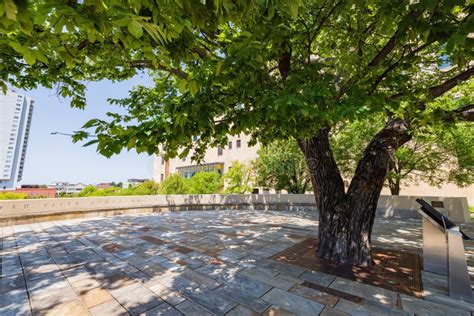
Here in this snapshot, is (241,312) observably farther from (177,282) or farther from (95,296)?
(95,296)

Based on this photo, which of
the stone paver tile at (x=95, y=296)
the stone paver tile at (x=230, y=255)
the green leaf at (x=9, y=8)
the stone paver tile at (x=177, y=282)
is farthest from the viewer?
the stone paver tile at (x=230, y=255)

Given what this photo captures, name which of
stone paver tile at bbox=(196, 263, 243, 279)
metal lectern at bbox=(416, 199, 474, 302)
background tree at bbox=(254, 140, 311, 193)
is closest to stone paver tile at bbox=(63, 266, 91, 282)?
stone paver tile at bbox=(196, 263, 243, 279)

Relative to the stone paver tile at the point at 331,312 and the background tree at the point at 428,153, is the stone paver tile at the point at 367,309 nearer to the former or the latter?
the stone paver tile at the point at 331,312

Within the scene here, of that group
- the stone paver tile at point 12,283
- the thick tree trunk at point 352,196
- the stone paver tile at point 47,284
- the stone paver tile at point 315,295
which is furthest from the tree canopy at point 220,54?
the stone paver tile at point 12,283

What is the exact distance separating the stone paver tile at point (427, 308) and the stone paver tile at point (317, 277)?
1.12m

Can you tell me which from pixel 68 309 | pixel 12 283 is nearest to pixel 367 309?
pixel 68 309

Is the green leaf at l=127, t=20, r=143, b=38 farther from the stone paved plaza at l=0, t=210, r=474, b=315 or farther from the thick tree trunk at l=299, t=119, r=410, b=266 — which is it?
the thick tree trunk at l=299, t=119, r=410, b=266

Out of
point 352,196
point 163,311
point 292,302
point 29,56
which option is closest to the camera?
point 29,56

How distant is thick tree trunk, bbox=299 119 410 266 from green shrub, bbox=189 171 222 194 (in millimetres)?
17297

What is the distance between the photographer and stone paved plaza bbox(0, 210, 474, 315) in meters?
3.19

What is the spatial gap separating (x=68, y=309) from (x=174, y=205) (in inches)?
436

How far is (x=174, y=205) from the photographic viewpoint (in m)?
14.1

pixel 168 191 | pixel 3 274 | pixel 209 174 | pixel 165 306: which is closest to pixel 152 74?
pixel 3 274

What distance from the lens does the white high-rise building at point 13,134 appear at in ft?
295
